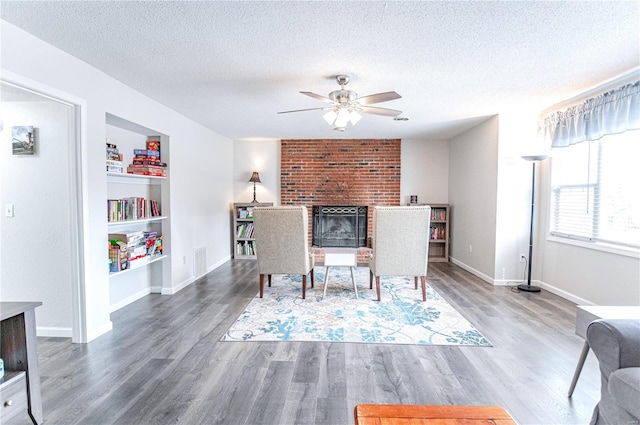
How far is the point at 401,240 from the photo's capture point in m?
3.31

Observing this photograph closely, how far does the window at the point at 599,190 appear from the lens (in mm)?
2697

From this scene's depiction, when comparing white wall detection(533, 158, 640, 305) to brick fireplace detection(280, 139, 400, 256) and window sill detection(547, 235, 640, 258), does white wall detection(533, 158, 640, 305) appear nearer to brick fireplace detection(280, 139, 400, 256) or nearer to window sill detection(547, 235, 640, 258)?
window sill detection(547, 235, 640, 258)

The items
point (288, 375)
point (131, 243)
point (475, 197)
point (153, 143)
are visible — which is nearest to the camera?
point (288, 375)

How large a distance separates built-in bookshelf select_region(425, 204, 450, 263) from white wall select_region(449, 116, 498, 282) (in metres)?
0.10

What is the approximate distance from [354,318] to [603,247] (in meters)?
2.53

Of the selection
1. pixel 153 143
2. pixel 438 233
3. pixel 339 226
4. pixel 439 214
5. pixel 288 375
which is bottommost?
pixel 288 375

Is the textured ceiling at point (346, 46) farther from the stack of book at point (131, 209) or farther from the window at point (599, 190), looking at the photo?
the stack of book at point (131, 209)

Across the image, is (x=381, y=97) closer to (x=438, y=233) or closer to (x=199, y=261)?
(x=199, y=261)

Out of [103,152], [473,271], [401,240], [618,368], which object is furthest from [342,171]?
[618,368]

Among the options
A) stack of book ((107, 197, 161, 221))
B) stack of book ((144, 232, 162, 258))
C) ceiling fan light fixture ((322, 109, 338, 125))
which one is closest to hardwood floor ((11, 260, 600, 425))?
stack of book ((144, 232, 162, 258))

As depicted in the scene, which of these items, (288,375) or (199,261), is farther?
(199,261)

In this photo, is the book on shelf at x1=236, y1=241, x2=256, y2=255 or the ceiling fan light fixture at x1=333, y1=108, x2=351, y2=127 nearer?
the ceiling fan light fixture at x1=333, y1=108, x2=351, y2=127

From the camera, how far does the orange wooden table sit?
1.03 metres

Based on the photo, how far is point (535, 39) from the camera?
6.69 feet
